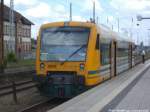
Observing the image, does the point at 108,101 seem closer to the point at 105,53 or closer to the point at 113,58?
the point at 105,53


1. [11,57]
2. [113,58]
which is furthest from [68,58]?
[11,57]

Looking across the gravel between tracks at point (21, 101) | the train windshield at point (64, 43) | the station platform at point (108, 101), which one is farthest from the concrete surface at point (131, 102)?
the gravel between tracks at point (21, 101)

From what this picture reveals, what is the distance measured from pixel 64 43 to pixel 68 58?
688 millimetres

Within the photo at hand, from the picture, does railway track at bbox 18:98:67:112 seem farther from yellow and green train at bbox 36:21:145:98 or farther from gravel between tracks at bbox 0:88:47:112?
gravel between tracks at bbox 0:88:47:112

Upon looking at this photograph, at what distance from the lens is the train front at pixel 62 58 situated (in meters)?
18.3

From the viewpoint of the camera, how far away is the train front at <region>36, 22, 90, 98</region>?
18.3 meters

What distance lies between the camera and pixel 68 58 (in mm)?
18781

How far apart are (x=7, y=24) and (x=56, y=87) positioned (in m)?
77.2

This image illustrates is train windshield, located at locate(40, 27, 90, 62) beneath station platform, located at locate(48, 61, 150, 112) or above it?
above

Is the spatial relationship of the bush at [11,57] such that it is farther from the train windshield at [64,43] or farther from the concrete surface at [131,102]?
the concrete surface at [131,102]

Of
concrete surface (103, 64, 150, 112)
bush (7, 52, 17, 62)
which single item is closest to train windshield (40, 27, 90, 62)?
concrete surface (103, 64, 150, 112)

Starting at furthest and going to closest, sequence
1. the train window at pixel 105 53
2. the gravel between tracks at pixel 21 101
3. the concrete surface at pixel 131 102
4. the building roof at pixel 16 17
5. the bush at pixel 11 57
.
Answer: the building roof at pixel 16 17, the bush at pixel 11 57, the train window at pixel 105 53, the gravel between tracks at pixel 21 101, the concrete surface at pixel 131 102

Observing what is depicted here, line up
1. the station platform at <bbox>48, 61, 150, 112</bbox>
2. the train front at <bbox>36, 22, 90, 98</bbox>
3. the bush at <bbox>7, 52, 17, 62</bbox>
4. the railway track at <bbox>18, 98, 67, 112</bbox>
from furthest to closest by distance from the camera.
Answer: the bush at <bbox>7, 52, 17, 62</bbox> → the train front at <bbox>36, 22, 90, 98</bbox> → the railway track at <bbox>18, 98, 67, 112</bbox> → the station platform at <bbox>48, 61, 150, 112</bbox>

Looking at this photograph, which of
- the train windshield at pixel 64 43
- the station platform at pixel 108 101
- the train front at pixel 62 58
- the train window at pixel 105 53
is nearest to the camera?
the station platform at pixel 108 101
